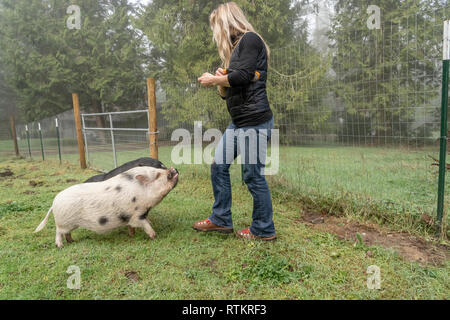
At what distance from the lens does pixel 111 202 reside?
2723mm

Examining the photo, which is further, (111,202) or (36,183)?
(36,183)

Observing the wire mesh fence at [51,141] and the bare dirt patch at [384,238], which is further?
the wire mesh fence at [51,141]

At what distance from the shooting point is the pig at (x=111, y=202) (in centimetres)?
271

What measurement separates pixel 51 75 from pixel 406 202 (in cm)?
1655

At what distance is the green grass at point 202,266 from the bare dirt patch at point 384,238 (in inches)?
5.3

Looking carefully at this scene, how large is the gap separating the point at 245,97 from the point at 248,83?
125 mm

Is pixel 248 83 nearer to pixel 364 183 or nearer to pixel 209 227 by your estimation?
pixel 209 227

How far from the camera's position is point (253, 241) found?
281cm

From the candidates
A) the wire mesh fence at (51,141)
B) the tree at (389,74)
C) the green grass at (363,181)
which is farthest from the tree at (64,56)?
the tree at (389,74)

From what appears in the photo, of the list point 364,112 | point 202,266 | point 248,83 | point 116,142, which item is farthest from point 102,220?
point 116,142

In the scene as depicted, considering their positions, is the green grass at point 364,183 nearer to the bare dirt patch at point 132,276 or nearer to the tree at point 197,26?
the bare dirt patch at point 132,276

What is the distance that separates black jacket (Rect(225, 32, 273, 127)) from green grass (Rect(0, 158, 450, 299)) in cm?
116
